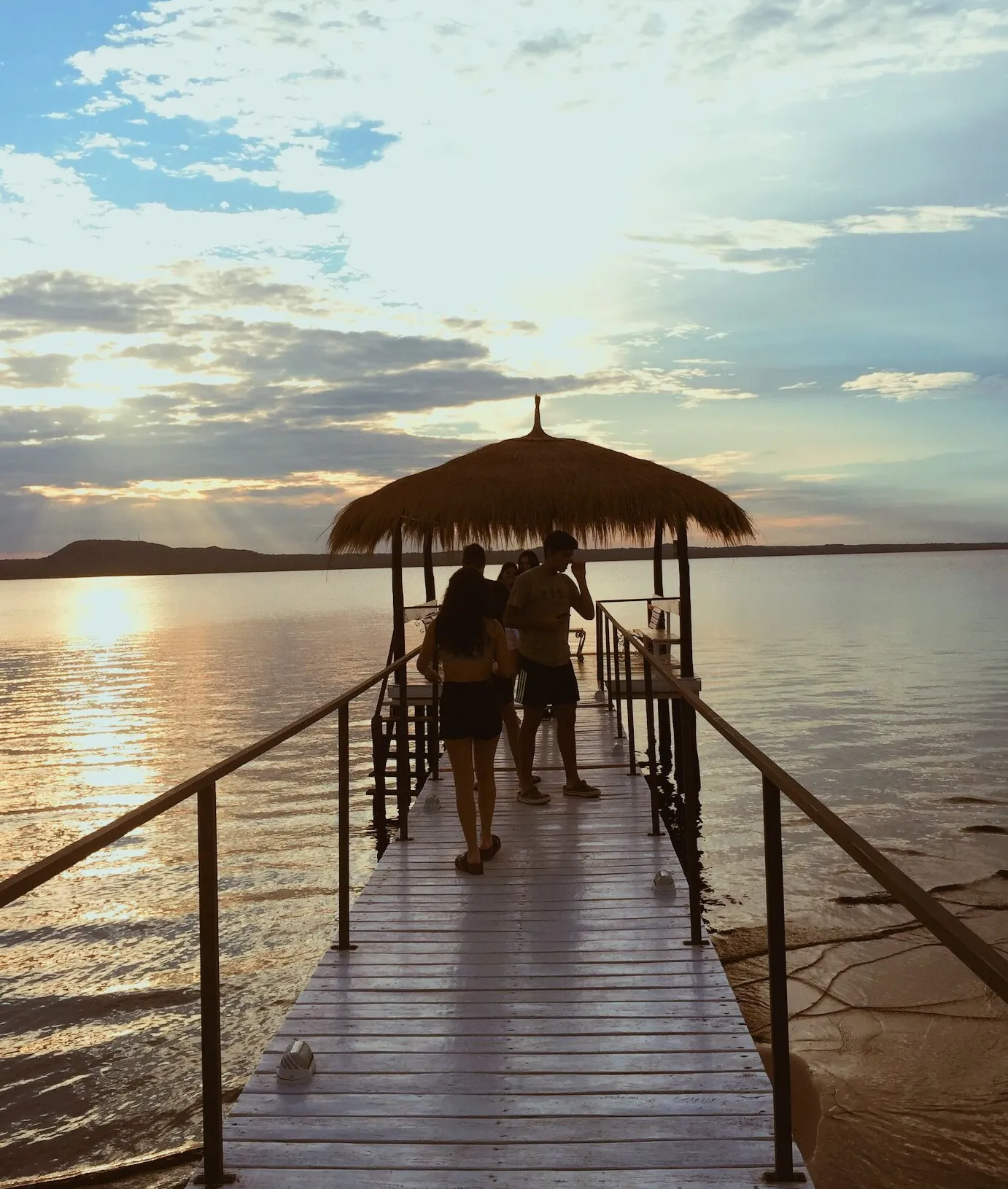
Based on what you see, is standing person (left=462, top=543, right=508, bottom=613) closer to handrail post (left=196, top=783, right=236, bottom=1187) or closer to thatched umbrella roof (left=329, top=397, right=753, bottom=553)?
handrail post (left=196, top=783, right=236, bottom=1187)

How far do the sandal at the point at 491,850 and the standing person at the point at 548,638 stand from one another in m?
1.16

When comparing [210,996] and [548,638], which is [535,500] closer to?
[548,638]

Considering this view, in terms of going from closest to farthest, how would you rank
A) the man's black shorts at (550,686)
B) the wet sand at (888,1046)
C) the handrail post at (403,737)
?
the wet sand at (888,1046), the man's black shorts at (550,686), the handrail post at (403,737)

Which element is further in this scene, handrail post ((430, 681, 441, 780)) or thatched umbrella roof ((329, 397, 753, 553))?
thatched umbrella roof ((329, 397, 753, 553))

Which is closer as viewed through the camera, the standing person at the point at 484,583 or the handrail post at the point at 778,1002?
the handrail post at the point at 778,1002

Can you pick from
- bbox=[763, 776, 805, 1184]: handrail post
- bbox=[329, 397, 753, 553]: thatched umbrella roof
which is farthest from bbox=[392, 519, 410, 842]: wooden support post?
bbox=[763, 776, 805, 1184]: handrail post

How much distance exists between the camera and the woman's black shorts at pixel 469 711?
568cm

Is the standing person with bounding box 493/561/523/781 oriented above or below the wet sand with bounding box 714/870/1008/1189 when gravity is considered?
above

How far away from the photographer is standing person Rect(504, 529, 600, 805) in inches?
278

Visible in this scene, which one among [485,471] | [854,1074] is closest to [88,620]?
[485,471]

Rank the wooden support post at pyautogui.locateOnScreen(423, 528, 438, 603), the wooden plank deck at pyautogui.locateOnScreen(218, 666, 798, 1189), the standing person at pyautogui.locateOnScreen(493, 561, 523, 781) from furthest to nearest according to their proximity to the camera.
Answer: the wooden support post at pyautogui.locateOnScreen(423, 528, 438, 603) < the standing person at pyautogui.locateOnScreen(493, 561, 523, 781) < the wooden plank deck at pyautogui.locateOnScreen(218, 666, 798, 1189)

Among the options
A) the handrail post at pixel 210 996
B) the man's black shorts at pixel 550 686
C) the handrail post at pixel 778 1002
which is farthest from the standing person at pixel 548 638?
the handrail post at pixel 210 996

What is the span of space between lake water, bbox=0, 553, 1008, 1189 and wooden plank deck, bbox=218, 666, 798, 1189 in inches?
73.1

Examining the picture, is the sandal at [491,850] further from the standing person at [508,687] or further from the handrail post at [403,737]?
the handrail post at [403,737]
